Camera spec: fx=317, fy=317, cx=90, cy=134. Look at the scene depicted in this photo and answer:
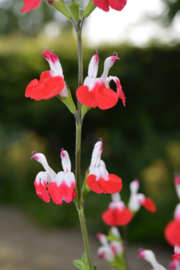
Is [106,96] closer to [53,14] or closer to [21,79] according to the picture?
[21,79]

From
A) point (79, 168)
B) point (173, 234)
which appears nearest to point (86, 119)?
point (79, 168)

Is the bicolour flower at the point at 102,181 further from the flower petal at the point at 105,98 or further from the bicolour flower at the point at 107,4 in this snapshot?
the bicolour flower at the point at 107,4

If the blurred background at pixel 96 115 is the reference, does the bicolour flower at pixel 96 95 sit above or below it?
below

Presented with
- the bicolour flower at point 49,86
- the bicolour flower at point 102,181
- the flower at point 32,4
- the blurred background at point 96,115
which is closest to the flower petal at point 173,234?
the bicolour flower at point 102,181

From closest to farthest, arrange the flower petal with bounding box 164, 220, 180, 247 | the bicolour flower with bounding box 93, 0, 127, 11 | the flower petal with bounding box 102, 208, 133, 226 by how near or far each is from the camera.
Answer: the flower petal with bounding box 164, 220, 180, 247 → the bicolour flower with bounding box 93, 0, 127, 11 → the flower petal with bounding box 102, 208, 133, 226

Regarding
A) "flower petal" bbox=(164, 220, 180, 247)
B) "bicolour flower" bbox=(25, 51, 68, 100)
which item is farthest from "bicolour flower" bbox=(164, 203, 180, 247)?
"bicolour flower" bbox=(25, 51, 68, 100)

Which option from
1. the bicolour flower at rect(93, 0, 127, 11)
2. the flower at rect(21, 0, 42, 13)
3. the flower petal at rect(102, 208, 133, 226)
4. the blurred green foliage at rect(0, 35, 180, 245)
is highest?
the blurred green foliage at rect(0, 35, 180, 245)

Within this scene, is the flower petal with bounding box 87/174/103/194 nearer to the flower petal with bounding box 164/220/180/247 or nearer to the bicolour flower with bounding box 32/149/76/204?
the bicolour flower with bounding box 32/149/76/204

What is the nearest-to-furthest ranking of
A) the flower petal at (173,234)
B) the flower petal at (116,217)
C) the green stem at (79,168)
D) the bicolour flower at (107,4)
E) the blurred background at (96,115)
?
the flower petal at (173,234) < the bicolour flower at (107,4) < the green stem at (79,168) < the flower petal at (116,217) < the blurred background at (96,115)

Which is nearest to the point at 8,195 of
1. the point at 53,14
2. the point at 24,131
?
the point at 24,131
